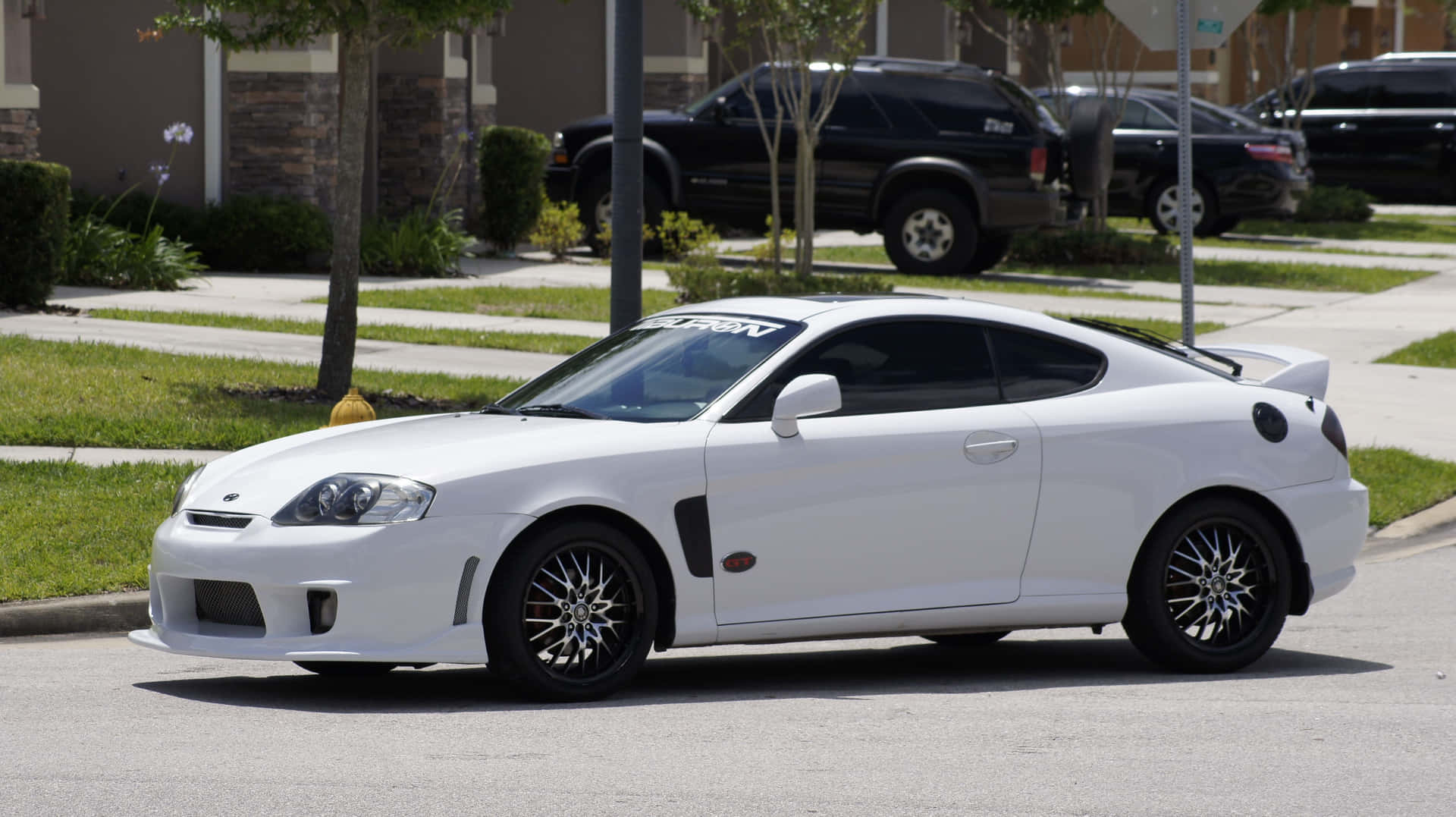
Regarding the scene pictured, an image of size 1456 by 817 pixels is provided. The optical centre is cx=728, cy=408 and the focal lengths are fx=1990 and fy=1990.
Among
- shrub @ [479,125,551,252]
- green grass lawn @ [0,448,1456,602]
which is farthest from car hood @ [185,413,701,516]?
shrub @ [479,125,551,252]

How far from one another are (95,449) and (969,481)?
5.56 meters

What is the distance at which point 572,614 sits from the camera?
6.16 meters

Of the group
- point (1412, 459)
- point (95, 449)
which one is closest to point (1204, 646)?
point (1412, 459)

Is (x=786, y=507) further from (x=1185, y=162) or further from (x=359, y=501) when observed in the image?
(x=1185, y=162)

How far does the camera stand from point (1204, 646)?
281 inches

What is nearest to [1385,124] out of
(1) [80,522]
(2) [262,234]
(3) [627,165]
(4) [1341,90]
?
(4) [1341,90]

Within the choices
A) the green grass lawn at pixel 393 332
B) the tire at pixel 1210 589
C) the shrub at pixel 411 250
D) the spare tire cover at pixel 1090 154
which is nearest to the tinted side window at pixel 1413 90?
the spare tire cover at pixel 1090 154

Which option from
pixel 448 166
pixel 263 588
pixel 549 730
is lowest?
pixel 549 730

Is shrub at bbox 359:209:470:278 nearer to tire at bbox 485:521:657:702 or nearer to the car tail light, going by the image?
the car tail light

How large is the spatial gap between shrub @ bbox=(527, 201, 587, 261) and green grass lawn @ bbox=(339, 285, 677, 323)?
134 inches

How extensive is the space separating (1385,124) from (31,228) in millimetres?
26135

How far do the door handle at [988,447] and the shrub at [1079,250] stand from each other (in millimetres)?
17335

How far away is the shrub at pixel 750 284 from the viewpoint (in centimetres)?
1689

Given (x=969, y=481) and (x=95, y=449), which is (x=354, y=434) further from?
(x=95, y=449)
